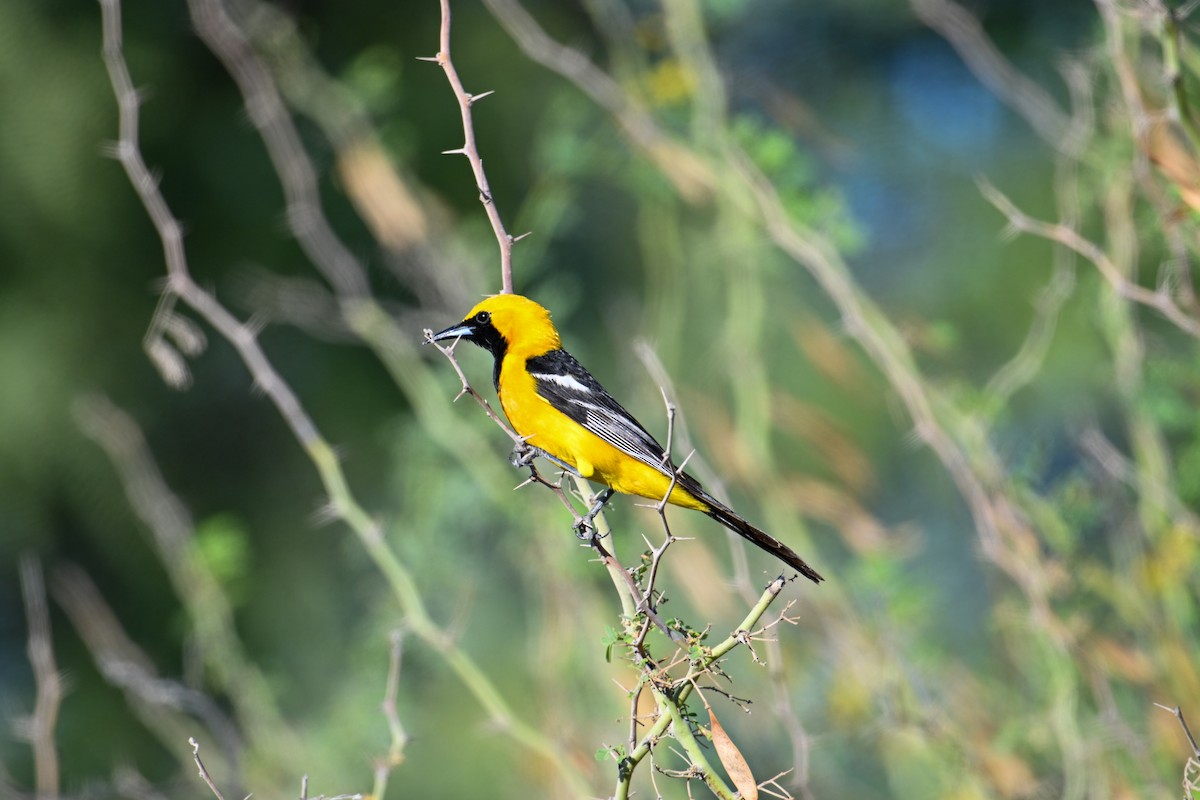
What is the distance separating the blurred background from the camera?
405 cm

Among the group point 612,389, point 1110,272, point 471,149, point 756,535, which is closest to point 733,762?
point 756,535

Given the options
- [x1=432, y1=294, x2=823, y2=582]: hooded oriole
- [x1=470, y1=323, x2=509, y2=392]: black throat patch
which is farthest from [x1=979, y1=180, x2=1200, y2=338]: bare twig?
[x1=470, y1=323, x2=509, y2=392]: black throat patch

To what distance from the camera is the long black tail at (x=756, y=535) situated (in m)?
3.08

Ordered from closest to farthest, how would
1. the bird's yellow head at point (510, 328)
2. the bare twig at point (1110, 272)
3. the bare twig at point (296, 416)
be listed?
the bare twig at point (1110, 272)
the bare twig at point (296, 416)
the bird's yellow head at point (510, 328)

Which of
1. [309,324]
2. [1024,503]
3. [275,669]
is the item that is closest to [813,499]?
[1024,503]

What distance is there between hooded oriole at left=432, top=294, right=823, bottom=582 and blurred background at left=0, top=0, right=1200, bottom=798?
41cm

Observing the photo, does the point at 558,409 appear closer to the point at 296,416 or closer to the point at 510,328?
the point at 510,328

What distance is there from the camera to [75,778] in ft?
24.2

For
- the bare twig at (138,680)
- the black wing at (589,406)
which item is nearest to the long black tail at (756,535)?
the black wing at (589,406)

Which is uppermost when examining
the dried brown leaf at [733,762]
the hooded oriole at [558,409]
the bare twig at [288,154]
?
the bare twig at [288,154]

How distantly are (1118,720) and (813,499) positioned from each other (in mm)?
1570

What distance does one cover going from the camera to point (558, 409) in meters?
3.80

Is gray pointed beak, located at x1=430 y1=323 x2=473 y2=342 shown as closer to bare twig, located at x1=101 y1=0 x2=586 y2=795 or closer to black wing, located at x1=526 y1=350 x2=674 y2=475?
black wing, located at x1=526 y1=350 x2=674 y2=475

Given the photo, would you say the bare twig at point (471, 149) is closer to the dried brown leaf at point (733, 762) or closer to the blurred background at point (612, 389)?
the blurred background at point (612, 389)
